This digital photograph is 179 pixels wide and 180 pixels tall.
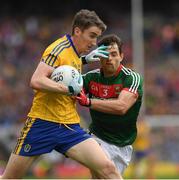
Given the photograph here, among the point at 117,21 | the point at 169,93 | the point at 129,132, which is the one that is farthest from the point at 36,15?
the point at 129,132

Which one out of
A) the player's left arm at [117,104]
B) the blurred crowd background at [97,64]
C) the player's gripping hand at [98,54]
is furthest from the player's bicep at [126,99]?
the blurred crowd background at [97,64]

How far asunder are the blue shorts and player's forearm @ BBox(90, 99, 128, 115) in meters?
Result: 0.39

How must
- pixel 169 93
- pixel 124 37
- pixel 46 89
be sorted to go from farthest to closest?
pixel 124 37 → pixel 169 93 → pixel 46 89

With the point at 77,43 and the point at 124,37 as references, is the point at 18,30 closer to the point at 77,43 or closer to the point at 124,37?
the point at 124,37

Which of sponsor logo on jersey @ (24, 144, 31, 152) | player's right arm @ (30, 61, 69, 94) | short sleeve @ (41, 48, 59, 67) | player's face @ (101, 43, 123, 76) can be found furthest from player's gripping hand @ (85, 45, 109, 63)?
sponsor logo on jersey @ (24, 144, 31, 152)

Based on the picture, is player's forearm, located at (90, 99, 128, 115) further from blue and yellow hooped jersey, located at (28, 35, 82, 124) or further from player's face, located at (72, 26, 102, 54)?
player's face, located at (72, 26, 102, 54)

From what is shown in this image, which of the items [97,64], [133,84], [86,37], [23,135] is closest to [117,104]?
[133,84]

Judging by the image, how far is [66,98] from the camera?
25.2 feet

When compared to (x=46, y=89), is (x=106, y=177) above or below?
below

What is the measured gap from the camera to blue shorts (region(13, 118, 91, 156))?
25.0 feet

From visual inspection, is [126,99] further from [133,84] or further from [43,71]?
[43,71]

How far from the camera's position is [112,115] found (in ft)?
27.4

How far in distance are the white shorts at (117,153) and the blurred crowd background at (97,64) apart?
25.4 feet

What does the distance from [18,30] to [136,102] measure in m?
13.9
